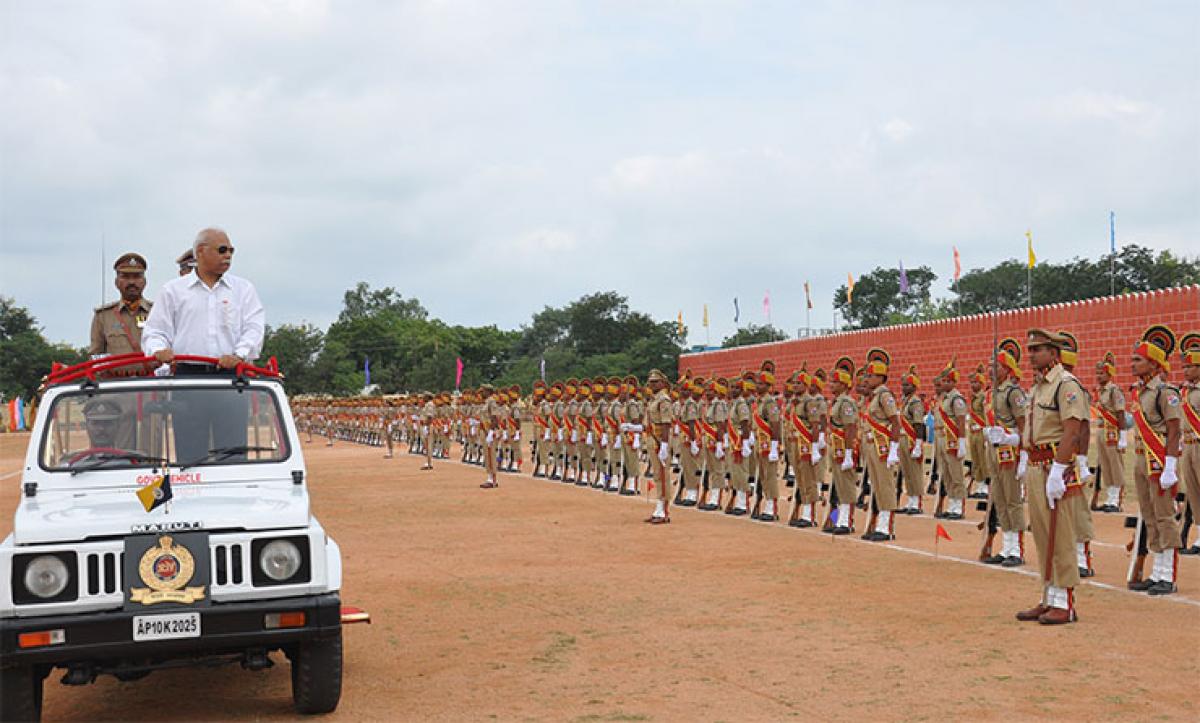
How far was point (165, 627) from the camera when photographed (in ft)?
18.9

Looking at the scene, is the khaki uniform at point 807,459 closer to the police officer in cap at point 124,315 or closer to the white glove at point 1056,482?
the white glove at point 1056,482

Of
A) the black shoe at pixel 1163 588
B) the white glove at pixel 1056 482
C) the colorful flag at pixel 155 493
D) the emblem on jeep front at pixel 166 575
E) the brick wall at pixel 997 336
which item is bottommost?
the black shoe at pixel 1163 588

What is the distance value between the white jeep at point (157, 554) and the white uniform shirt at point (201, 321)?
58cm

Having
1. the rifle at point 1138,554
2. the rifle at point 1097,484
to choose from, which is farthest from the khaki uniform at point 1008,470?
the rifle at point 1097,484

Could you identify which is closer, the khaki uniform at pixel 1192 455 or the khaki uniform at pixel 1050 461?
the khaki uniform at pixel 1050 461

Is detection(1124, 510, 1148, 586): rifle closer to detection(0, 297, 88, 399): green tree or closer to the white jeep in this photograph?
the white jeep

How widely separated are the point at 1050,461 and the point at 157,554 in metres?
6.28

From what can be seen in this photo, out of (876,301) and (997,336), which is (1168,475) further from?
(876,301)

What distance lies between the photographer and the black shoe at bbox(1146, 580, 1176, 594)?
1005cm

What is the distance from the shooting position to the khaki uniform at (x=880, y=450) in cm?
1439

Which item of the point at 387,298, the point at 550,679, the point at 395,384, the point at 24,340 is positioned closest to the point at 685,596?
the point at 550,679

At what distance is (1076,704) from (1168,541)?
14.1ft

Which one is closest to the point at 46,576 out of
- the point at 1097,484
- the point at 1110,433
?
the point at 1110,433

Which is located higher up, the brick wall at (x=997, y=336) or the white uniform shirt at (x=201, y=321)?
the brick wall at (x=997, y=336)
